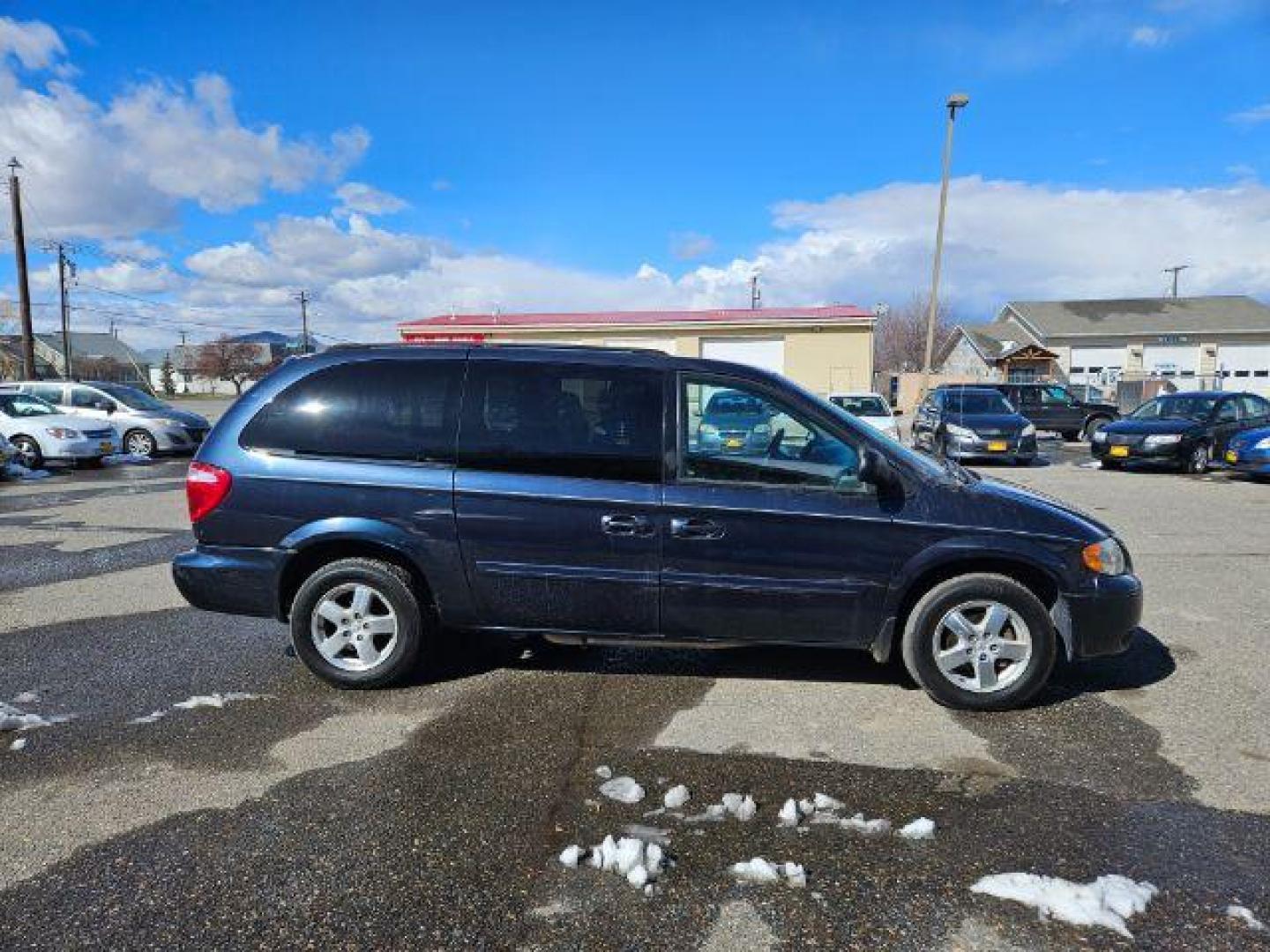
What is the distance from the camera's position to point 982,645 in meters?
3.99

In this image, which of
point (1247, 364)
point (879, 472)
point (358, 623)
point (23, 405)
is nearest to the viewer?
point (879, 472)

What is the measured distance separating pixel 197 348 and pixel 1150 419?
93.5 m

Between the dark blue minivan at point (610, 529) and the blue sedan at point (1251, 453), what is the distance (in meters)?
11.0

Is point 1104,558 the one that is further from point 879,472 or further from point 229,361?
point 229,361

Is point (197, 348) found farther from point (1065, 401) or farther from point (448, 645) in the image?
point (448, 645)

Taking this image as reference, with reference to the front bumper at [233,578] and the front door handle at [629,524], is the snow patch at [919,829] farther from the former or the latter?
the front bumper at [233,578]

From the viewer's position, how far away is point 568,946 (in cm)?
234

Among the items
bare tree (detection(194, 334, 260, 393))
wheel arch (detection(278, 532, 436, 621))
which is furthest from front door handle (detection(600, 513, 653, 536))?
bare tree (detection(194, 334, 260, 393))

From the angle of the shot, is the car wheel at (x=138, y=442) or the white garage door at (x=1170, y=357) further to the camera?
the white garage door at (x=1170, y=357)

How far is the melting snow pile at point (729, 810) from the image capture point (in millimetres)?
3021

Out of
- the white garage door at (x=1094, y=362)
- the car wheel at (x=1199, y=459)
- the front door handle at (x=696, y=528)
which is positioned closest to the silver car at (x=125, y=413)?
the front door handle at (x=696, y=528)

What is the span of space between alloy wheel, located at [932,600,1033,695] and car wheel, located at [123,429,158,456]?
671 inches

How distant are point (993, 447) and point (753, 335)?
1352 centimetres

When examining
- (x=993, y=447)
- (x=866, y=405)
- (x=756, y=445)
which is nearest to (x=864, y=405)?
(x=866, y=405)
